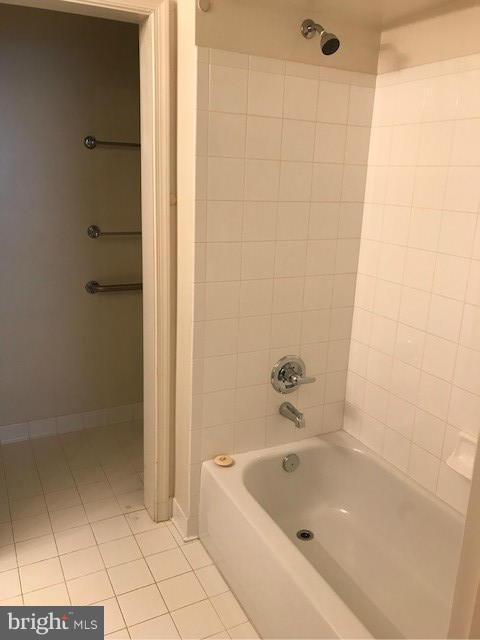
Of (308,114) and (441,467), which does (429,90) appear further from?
(441,467)

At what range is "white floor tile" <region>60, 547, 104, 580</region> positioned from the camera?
78.1 inches

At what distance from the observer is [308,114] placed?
1.95 meters

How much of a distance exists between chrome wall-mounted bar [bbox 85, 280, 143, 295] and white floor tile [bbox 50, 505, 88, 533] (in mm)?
1121

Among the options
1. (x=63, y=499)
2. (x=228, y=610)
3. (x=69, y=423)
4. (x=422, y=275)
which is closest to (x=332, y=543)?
(x=228, y=610)

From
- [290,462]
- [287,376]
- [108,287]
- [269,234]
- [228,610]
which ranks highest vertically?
[269,234]

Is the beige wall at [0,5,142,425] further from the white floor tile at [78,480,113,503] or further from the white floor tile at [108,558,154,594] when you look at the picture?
the white floor tile at [108,558,154,594]

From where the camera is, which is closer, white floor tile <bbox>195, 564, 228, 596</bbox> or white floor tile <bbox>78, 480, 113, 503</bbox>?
white floor tile <bbox>195, 564, 228, 596</bbox>

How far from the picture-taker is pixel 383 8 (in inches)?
72.0

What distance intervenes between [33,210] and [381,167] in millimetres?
1707

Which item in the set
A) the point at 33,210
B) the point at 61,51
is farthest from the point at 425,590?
the point at 61,51

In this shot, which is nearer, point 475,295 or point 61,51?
point 475,295

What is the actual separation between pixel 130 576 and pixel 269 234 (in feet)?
4.54

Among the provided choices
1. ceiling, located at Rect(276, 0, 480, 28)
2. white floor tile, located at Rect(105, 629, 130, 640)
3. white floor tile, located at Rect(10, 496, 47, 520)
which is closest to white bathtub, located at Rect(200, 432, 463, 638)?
white floor tile, located at Rect(105, 629, 130, 640)

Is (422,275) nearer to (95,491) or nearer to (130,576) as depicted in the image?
(130,576)
